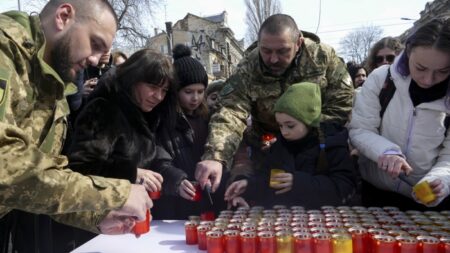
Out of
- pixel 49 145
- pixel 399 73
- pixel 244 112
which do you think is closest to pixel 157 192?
pixel 49 145

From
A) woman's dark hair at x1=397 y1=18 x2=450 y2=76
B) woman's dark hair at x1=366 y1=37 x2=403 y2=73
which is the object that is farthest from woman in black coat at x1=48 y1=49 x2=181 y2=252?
woman's dark hair at x1=366 y1=37 x2=403 y2=73

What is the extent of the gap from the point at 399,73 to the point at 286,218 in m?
0.97

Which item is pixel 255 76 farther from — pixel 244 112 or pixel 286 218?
pixel 286 218

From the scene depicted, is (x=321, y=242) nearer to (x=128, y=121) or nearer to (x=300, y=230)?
(x=300, y=230)

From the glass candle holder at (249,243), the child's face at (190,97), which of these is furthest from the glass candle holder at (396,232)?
the child's face at (190,97)

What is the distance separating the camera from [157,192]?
6.39 ft

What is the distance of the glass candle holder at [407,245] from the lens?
132cm

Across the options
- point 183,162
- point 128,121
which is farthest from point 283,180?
point 128,121

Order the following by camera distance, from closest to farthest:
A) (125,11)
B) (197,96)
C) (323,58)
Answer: (323,58) < (197,96) < (125,11)

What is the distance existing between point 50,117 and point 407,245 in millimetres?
1458

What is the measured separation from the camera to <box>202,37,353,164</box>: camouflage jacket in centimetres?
247

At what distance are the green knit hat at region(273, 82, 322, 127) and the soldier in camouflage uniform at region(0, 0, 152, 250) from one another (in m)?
0.99

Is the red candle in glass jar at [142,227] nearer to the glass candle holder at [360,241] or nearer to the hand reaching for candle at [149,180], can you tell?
the hand reaching for candle at [149,180]

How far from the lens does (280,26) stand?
2.38m
